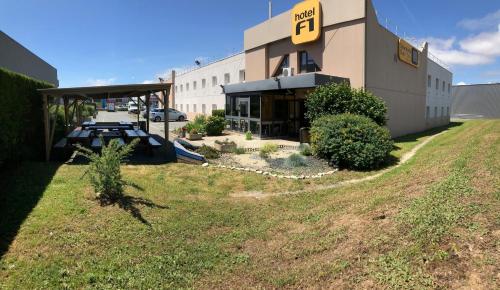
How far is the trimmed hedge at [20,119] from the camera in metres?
8.54

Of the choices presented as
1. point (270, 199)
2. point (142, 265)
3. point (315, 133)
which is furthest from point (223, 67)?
point (142, 265)

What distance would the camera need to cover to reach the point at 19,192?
279 inches

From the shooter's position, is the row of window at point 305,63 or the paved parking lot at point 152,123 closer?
the row of window at point 305,63

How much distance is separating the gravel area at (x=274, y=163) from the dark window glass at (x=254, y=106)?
7.10 metres

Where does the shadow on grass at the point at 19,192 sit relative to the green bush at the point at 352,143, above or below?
below

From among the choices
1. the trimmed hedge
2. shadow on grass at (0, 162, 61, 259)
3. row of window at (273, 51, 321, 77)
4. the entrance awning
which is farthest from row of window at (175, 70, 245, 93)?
shadow on grass at (0, 162, 61, 259)

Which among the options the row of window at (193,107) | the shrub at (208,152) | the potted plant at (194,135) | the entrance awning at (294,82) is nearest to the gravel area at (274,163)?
the shrub at (208,152)

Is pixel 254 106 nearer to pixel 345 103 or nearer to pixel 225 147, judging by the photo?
pixel 225 147

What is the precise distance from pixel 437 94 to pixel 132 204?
110 ft

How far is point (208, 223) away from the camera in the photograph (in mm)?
6199

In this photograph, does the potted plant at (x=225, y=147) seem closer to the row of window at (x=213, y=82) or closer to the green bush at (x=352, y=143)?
the green bush at (x=352, y=143)

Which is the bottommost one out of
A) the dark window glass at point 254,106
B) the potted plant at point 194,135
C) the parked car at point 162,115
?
the potted plant at point 194,135

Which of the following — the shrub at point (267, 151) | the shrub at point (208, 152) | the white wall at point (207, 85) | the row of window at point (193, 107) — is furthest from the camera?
the row of window at point (193, 107)

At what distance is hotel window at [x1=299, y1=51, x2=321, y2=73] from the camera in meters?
19.4
